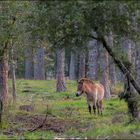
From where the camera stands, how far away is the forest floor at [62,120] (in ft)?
51.8

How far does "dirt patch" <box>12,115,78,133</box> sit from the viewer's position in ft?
61.3

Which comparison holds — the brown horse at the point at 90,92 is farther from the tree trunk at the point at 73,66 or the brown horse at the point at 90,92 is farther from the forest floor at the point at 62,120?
the tree trunk at the point at 73,66

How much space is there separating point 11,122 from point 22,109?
13.8ft

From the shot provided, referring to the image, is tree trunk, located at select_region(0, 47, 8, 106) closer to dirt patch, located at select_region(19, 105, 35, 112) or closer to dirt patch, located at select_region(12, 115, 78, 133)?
dirt patch, located at select_region(12, 115, 78, 133)

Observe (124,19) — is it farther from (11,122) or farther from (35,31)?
(11,122)

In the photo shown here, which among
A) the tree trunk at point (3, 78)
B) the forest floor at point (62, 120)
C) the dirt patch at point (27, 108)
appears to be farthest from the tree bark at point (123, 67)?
the dirt patch at point (27, 108)

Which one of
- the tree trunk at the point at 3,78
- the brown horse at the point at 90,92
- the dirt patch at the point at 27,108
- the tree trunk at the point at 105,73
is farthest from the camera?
the tree trunk at the point at 105,73

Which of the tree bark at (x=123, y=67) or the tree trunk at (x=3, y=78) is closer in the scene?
the tree bark at (x=123, y=67)

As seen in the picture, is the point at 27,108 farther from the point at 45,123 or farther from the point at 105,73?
the point at 105,73

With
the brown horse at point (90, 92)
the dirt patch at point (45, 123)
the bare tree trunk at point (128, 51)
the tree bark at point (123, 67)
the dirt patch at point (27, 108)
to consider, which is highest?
the bare tree trunk at point (128, 51)

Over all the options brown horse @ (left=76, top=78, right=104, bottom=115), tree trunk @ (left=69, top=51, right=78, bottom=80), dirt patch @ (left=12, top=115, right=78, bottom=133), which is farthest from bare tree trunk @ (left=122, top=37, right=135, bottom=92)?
tree trunk @ (left=69, top=51, right=78, bottom=80)

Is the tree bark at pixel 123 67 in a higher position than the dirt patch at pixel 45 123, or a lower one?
higher

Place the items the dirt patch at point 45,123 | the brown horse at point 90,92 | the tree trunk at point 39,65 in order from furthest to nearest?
the tree trunk at point 39,65 < the brown horse at point 90,92 < the dirt patch at point 45,123

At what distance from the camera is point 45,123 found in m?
19.7
